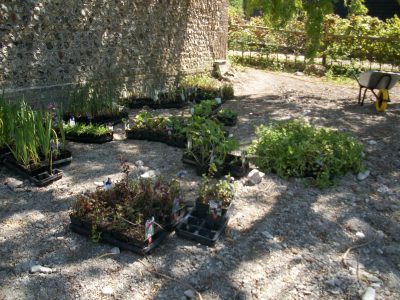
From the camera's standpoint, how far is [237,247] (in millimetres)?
3129

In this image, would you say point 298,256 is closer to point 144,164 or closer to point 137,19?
point 144,164

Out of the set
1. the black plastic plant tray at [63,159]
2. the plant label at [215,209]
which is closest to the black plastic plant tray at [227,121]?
the black plastic plant tray at [63,159]

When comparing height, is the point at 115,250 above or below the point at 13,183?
below

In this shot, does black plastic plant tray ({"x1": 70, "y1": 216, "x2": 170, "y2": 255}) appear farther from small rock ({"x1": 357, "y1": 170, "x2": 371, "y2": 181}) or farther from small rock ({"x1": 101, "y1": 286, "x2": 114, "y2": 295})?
small rock ({"x1": 357, "y1": 170, "x2": 371, "y2": 181})

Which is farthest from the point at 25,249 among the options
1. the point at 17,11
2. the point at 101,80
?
the point at 101,80

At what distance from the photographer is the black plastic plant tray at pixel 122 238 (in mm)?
2936

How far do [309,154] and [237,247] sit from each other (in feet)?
5.64

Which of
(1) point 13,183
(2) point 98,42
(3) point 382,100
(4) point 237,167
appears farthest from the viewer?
(3) point 382,100

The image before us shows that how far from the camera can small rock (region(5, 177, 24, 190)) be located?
Result: 397 cm

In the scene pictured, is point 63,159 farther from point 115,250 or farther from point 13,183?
point 115,250

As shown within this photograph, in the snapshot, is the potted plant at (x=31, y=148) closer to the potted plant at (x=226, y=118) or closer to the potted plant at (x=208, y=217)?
the potted plant at (x=208, y=217)

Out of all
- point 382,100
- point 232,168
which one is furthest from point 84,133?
point 382,100

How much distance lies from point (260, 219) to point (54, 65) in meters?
4.68

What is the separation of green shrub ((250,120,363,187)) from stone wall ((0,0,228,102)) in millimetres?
3807
